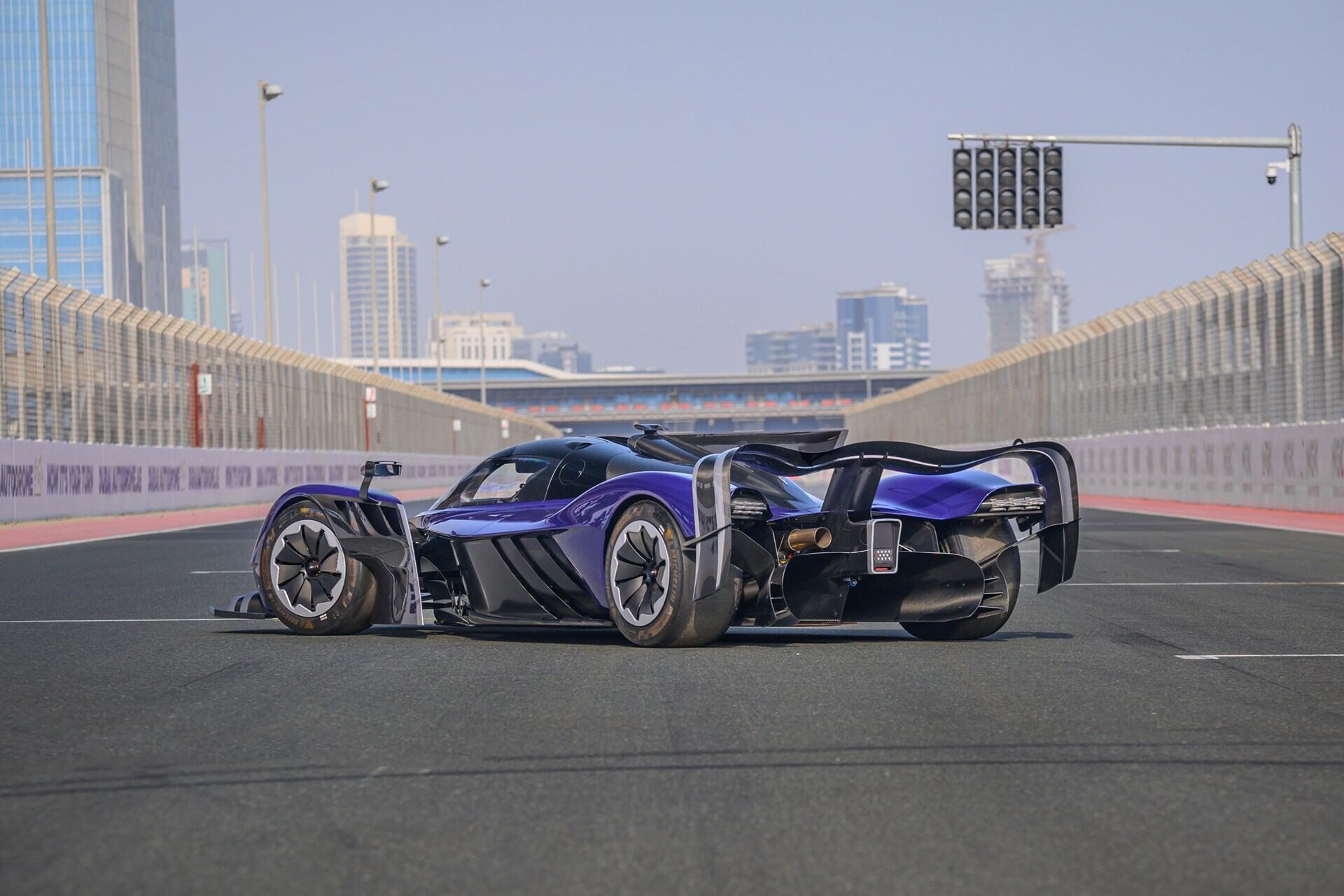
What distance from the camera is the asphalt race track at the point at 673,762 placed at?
4.00 m

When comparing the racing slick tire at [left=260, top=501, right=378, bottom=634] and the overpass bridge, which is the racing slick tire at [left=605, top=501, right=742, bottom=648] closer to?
the racing slick tire at [left=260, top=501, right=378, bottom=634]

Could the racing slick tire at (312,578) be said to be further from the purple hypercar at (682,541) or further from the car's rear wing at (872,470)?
the car's rear wing at (872,470)

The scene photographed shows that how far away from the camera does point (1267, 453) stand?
2712 centimetres

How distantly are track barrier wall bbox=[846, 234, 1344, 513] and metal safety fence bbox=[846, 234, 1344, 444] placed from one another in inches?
1.3

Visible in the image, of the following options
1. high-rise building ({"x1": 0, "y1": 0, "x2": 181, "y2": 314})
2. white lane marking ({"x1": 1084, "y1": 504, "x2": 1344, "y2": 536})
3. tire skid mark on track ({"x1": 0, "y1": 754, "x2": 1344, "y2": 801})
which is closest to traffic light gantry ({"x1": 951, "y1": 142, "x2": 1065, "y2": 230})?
white lane marking ({"x1": 1084, "y1": 504, "x2": 1344, "y2": 536})

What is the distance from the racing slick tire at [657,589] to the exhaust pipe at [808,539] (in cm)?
30

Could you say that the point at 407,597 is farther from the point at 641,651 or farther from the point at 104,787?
the point at 104,787

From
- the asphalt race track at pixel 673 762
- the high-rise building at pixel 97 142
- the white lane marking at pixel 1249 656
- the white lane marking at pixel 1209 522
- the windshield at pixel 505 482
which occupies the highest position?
the high-rise building at pixel 97 142

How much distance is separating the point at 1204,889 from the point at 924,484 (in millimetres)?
4621

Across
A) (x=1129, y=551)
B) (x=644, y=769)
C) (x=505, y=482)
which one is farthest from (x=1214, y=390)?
(x=644, y=769)

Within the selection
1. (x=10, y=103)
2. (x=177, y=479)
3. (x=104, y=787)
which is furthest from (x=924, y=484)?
(x=10, y=103)

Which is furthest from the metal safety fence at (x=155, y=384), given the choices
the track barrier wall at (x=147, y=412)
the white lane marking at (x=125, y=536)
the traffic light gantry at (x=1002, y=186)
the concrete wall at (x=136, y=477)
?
the traffic light gantry at (x=1002, y=186)

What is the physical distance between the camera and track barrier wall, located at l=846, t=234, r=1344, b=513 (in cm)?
2536

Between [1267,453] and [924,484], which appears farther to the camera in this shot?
[1267,453]
